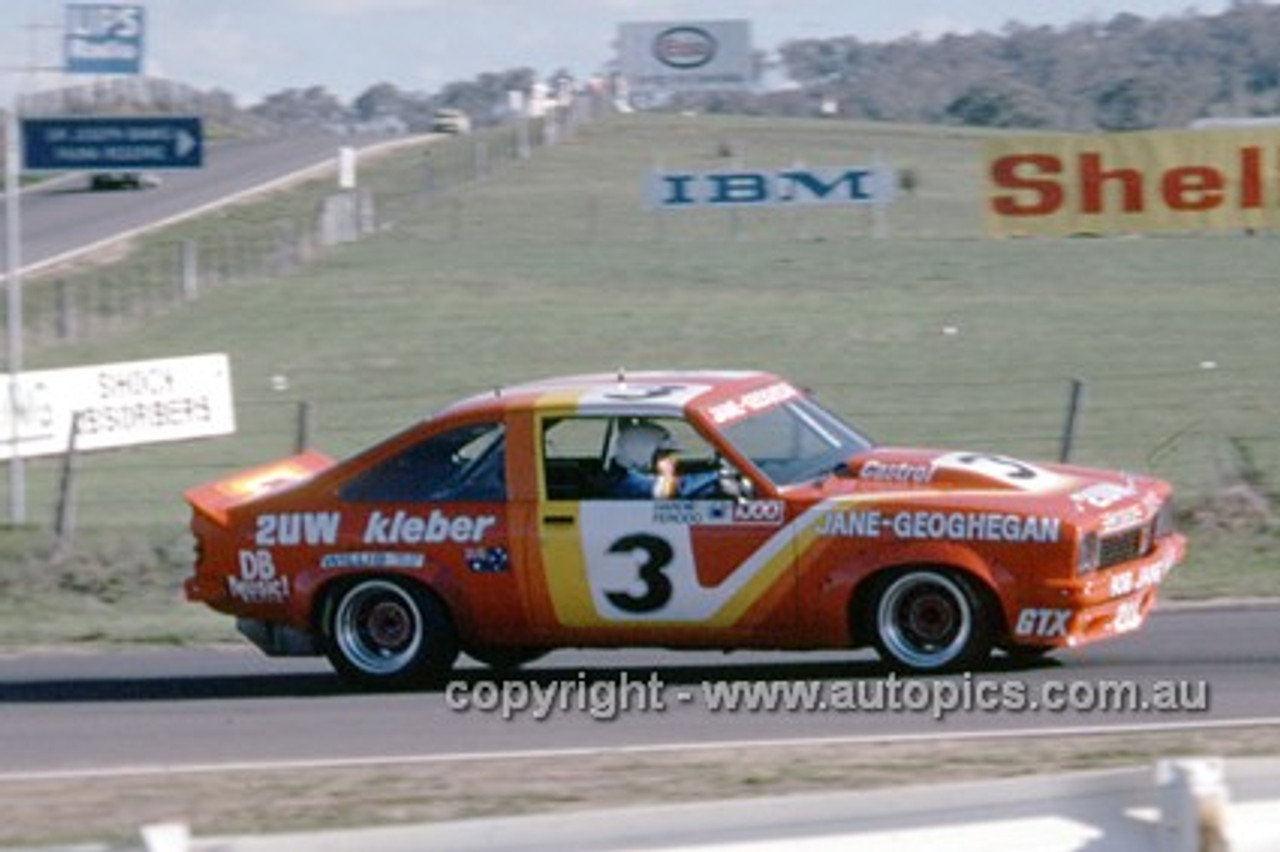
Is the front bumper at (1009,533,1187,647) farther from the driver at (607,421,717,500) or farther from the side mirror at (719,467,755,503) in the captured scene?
the driver at (607,421,717,500)

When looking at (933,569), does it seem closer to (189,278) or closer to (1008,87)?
(189,278)

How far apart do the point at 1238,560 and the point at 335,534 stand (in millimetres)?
6711

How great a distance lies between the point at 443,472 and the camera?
1327cm

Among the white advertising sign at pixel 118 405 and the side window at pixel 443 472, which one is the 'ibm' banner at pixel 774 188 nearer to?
the white advertising sign at pixel 118 405

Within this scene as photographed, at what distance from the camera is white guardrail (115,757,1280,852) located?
635 cm

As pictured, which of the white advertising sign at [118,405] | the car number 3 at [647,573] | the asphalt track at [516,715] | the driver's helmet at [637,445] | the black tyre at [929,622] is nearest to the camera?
the asphalt track at [516,715]

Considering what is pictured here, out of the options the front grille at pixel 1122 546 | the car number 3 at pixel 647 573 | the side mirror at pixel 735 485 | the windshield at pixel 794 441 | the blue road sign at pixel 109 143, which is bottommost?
the car number 3 at pixel 647 573

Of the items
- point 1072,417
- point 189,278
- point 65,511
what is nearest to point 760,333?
point 189,278

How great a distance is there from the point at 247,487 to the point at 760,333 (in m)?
22.3

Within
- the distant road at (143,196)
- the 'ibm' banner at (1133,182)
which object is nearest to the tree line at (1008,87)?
the distant road at (143,196)

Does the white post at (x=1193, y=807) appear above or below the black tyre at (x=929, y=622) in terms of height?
above

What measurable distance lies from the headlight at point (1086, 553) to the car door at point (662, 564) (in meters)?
1.29

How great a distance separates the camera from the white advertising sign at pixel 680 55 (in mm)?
123750

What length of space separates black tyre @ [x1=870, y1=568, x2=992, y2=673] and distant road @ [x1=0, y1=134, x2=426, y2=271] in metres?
39.0
